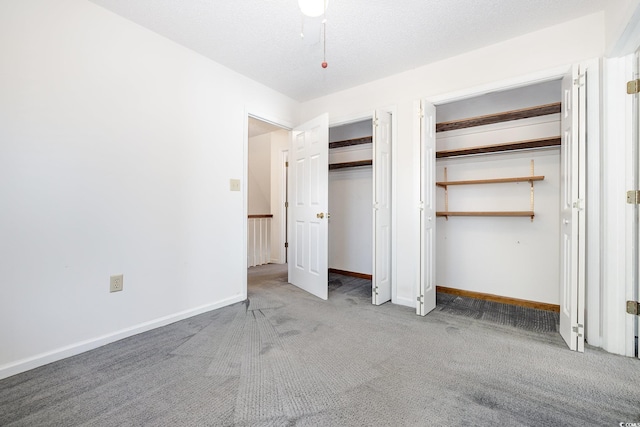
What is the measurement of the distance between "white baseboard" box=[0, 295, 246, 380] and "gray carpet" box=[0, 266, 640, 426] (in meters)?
0.06

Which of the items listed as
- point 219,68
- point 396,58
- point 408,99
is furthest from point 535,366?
point 219,68

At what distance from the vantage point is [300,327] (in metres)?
2.41

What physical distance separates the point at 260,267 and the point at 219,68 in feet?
10.5

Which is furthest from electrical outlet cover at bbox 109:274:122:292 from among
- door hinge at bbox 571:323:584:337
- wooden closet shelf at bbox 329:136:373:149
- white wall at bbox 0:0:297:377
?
door hinge at bbox 571:323:584:337

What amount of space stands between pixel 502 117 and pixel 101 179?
3.53 m

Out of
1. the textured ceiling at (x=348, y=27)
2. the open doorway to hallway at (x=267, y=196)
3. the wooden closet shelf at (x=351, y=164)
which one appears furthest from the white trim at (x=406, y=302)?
the open doorway to hallway at (x=267, y=196)

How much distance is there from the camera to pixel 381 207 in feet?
10.1

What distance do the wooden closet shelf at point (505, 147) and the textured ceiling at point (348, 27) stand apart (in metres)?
0.98

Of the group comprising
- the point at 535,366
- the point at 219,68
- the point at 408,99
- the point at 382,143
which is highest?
the point at 219,68

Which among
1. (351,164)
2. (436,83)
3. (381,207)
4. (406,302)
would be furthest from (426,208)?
(351,164)

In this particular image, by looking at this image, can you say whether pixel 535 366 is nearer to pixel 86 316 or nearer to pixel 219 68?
pixel 86 316

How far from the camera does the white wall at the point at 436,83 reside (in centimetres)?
221

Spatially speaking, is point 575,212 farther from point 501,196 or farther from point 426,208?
point 501,196

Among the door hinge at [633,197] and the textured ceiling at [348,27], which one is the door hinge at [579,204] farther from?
the textured ceiling at [348,27]
